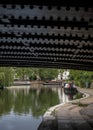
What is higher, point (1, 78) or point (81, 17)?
point (81, 17)

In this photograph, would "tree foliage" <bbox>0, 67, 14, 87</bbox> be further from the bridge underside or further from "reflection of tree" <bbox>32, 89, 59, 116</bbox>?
the bridge underside

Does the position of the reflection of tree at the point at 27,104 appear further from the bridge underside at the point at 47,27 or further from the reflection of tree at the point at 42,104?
the bridge underside at the point at 47,27

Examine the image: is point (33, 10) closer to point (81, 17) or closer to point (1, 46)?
point (81, 17)

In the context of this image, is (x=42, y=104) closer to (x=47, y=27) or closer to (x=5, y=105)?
(x=5, y=105)

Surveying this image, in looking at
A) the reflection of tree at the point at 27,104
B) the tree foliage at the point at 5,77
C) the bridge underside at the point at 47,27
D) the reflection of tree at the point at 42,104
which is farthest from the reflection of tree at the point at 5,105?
the tree foliage at the point at 5,77

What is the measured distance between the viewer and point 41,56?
2194 centimetres

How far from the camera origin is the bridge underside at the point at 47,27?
11000 mm

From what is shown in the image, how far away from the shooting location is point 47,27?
13.5 metres

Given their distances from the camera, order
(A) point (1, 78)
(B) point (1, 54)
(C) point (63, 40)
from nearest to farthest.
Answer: (C) point (63, 40), (B) point (1, 54), (A) point (1, 78)

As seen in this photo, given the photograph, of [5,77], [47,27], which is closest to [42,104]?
[47,27]

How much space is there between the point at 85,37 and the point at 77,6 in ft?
13.9

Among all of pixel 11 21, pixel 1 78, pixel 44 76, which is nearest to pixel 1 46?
pixel 11 21

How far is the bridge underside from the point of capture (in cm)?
1100

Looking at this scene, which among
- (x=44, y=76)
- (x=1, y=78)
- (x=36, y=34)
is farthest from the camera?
(x=44, y=76)
